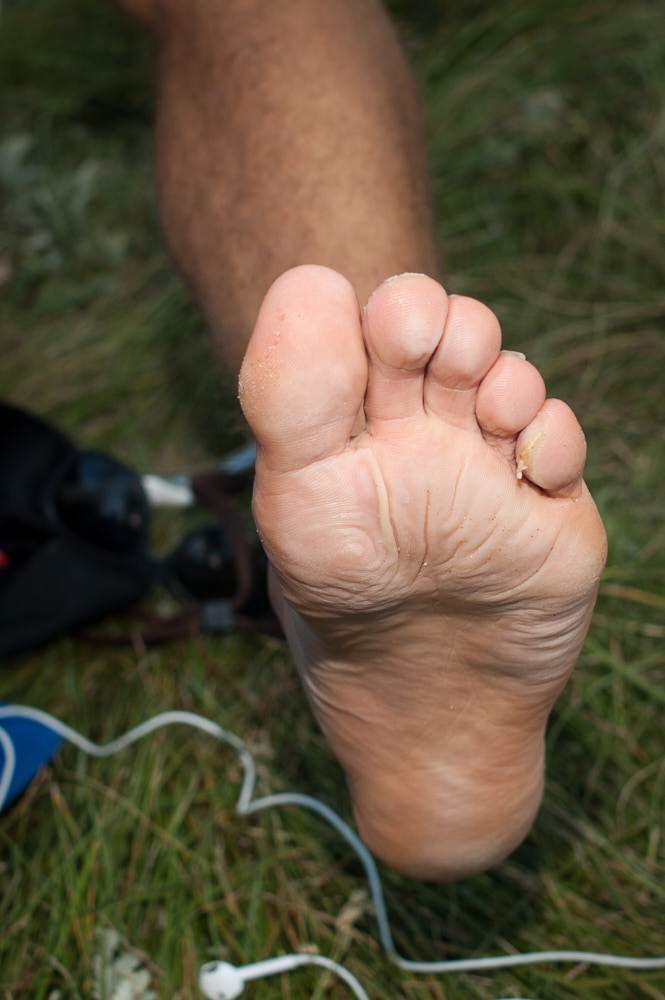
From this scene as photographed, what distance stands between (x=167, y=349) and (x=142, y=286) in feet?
0.69

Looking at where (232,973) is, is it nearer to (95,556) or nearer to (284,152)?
(95,556)

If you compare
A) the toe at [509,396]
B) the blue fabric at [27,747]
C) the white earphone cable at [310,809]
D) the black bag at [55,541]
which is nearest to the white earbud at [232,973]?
the white earphone cable at [310,809]

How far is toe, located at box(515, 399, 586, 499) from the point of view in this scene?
0.65m

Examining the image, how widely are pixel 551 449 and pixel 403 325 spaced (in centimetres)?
14

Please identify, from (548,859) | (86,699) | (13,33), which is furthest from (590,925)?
(13,33)

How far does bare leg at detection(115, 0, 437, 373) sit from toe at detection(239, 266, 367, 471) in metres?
0.35

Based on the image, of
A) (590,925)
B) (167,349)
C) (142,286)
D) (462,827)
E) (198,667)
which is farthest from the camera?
(142,286)

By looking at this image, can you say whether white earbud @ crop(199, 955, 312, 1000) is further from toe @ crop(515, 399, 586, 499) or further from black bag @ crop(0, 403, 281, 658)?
toe @ crop(515, 399, 586, 499)

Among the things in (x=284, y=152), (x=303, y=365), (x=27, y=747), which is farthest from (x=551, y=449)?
(x=27, y=747)

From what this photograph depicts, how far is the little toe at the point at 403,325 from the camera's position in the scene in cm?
62

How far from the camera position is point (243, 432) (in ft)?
4.12

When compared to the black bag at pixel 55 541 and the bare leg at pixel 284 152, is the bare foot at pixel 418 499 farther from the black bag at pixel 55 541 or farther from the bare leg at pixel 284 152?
the black bag at pixel 55 541

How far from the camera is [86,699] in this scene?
1.26 metres

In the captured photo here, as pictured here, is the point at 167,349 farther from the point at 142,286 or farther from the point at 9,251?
the point at 9,251
